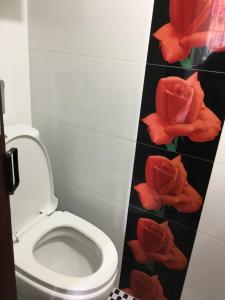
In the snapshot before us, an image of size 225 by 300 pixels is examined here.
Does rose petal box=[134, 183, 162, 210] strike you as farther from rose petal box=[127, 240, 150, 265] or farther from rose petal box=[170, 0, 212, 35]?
rose petal box=[170, 0, 212, 35]

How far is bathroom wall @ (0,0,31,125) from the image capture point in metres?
1.18

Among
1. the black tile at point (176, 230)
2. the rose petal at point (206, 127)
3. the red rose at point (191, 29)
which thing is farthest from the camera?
the black tile at point (176, 230)

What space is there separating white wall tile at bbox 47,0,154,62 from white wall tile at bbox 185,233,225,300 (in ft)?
2.79

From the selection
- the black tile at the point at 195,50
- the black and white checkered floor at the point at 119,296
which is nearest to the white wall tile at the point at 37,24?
the black tile at the point at 195,50

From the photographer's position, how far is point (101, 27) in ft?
3.61

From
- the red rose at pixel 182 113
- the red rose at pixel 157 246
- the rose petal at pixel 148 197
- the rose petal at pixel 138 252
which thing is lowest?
the rose petal at pixel 138 252

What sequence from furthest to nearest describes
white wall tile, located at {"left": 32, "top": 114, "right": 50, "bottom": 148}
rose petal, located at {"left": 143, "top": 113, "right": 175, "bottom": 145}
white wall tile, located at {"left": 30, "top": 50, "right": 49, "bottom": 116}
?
white wall tile, located at {"left": 32, "top": 114, "right": 50, "bottom": 148} < white wall tile, located at {"left": 30, "top": 50, "right": 49, "bottom": 116} < rose petal, located at {"left": 143, "top": 113, "right": 175, "bottom": 145}

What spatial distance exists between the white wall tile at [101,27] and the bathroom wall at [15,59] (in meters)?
0.14

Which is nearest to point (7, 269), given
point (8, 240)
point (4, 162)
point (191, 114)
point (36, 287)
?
Answer: point (8, 240)

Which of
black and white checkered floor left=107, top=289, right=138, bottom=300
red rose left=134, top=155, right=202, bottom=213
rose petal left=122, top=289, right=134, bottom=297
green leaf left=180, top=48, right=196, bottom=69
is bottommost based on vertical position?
black and white checkered floor left=107, top=289, right=138, bottom=300

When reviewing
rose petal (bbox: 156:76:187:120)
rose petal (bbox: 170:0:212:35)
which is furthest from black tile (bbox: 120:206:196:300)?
rose petal (bbox: 170:0:212:35)

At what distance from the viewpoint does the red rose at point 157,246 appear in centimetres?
126

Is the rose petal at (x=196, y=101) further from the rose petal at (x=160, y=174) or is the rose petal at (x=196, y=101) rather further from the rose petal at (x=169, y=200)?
the rose petal at (x=169, y=200)

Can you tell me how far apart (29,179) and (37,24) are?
0.75 m
